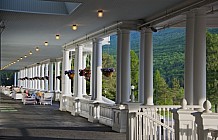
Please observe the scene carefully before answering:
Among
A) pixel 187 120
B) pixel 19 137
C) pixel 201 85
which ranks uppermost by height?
pixel 201 85

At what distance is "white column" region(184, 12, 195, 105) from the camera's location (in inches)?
345

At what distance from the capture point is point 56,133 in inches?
435

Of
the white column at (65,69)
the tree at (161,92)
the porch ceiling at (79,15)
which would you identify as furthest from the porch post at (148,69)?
the white column at (65,69)

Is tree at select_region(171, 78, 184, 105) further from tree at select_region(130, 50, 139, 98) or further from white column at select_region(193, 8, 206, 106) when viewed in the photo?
white column at select_region(193, 8, 206, 106)

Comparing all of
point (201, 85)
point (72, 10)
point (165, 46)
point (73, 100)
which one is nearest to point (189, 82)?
point (201, 85)

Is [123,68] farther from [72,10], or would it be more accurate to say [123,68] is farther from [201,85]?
[201,85]

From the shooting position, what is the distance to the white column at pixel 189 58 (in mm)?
8773

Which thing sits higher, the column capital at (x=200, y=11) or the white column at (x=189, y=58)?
the column capital at (x=200, y=11)

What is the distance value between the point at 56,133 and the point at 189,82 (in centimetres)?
413

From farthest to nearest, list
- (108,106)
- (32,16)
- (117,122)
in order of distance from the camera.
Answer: (108,106) < (117,122) < (32,16)

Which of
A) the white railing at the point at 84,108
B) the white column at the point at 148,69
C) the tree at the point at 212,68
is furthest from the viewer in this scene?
the white railing at the point at 84,108

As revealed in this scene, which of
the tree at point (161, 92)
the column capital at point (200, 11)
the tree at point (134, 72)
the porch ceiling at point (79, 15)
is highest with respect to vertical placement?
the porch ceiling at point (79, 15)

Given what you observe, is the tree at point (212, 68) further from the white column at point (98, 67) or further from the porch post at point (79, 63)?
the porch post at point (79, 63)

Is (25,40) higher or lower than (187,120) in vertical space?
higher
